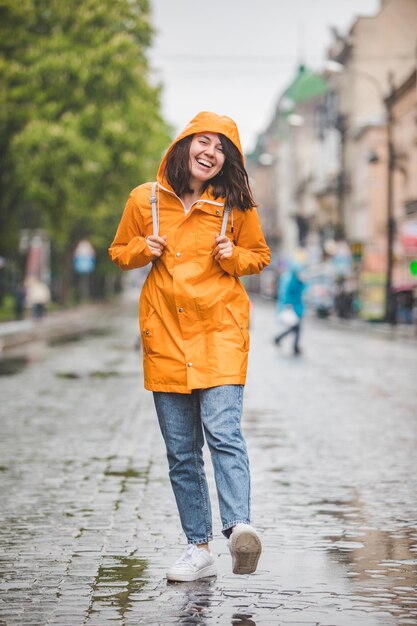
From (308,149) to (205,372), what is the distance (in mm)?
112016

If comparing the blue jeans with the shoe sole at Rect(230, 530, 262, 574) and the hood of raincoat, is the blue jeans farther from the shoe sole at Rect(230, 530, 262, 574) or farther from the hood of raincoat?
the hood of raincoat

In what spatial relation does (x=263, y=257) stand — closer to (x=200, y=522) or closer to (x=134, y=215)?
(x=134, y=215)

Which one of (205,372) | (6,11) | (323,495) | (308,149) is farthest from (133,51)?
(308,149)

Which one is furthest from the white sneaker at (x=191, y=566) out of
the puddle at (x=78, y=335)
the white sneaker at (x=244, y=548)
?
the puddle at (x=78, y=335)

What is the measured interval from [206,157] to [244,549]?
160cm

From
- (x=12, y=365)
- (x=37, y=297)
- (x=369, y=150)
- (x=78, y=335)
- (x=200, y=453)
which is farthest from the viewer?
(x=369, y=150)

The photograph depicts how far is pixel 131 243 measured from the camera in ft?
19.7

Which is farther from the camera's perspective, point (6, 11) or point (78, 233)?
point (78, 233)

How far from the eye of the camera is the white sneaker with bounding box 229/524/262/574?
5617 mm

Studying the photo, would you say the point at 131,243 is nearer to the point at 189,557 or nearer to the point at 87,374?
the point at 189,557

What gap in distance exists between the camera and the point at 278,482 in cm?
947

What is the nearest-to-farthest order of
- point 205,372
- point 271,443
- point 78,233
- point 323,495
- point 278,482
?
point 205,372 → point 323,495 → point 278,482 → point 271,443 → point 78,233

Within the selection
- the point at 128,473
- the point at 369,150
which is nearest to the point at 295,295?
the point at 128,473

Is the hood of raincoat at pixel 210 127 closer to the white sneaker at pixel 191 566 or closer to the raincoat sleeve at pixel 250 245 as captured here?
the raincoat sleeve at pixel 250 245
